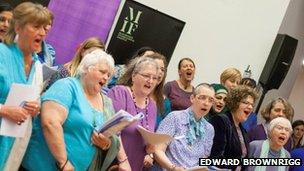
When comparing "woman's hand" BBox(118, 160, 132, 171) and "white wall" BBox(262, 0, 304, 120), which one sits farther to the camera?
"white wall" BBox(262, 0, 304, 120)

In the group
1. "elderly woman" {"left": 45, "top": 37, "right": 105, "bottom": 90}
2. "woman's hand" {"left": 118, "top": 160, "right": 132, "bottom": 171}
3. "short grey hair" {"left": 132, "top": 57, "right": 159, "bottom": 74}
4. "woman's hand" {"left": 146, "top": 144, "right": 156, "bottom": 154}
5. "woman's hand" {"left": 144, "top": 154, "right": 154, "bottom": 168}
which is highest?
"short grey hair" {"left": 132, "top": 57, "right": 159, "bottom": 74}

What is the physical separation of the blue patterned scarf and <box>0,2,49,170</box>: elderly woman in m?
1.35

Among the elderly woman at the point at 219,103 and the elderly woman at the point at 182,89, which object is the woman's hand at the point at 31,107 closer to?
the elderly woman at the point at 219,103

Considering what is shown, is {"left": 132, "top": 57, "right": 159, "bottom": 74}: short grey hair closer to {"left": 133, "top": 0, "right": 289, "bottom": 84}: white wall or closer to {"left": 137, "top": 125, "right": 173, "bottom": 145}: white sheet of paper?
{"left": 137, "top": 125, "right": 173, "bottom": 145}: white sheet of paper

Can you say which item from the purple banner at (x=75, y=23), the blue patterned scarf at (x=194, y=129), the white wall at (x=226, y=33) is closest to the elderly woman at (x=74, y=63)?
the blue patterned scarf at (x=194, y=129)

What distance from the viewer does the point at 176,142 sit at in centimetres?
348

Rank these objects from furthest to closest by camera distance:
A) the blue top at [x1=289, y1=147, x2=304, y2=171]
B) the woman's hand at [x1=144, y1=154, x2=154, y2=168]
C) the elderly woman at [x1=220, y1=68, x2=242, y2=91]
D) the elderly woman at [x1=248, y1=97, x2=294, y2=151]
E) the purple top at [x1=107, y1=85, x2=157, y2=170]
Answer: the elderly woman at [x1=220, y1=68, x2=242, y2=91]
the elderly woman at [x1=248, y1=97, x2=294, y2=151]
the blue top at [x1=289, y1=147, x2=304, y2=171]
the woman's hand at [x1=144, y1=154, x2=154, y2=168]
the purple top at [x1=107, y1=85, x2=157, y2=170]

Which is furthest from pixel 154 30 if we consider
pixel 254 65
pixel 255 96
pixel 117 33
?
pixel 255 96

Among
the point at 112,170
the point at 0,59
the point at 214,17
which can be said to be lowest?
the point at 112,170

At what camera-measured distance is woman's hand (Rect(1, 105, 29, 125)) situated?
232 cm

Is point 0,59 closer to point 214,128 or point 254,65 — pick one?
point 214,128

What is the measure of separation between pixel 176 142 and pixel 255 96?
1.00 m

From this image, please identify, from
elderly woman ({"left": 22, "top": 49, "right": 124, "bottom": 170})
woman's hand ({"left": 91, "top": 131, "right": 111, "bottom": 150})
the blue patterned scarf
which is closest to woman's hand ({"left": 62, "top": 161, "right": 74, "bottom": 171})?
elderly woman ({"left": 22, "top": 49, "right": 124, "bottom": 170})

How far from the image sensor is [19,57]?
2479 mm
